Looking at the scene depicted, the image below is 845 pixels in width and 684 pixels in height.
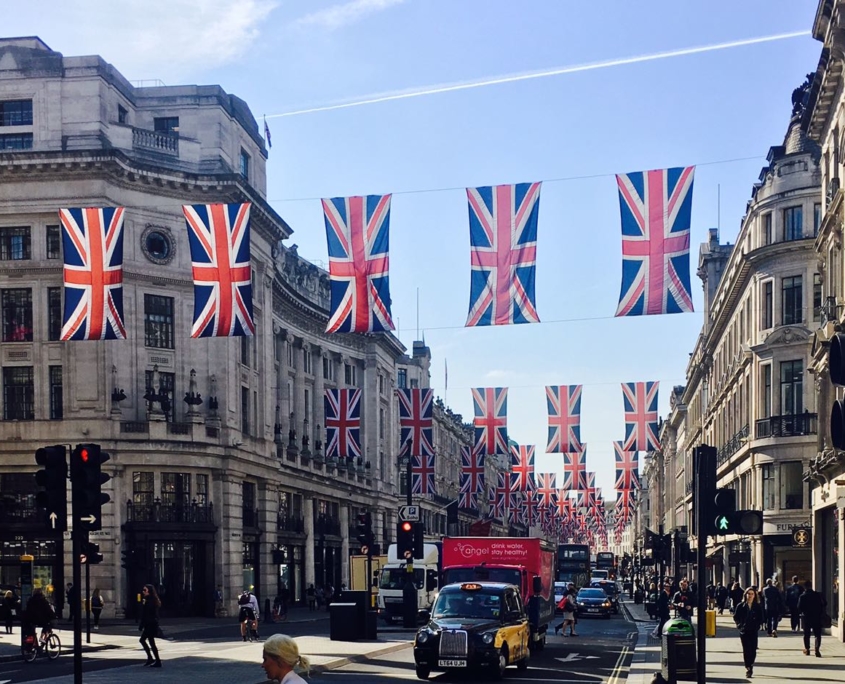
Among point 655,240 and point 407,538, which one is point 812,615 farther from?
point 407,538

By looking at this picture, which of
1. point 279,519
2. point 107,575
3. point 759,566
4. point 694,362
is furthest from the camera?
point 694,362

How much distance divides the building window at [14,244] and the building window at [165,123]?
868 centimetres

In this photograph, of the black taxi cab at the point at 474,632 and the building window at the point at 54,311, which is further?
the building window at the point at 54,311

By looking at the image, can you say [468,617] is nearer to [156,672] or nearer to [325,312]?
[156,672]

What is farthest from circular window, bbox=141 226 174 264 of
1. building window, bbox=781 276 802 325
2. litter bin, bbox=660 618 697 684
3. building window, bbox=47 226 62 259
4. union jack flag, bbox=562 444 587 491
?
litter bin, bbox=660 618 697 684

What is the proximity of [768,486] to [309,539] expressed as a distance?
30072 millimetres

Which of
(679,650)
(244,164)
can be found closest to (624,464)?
(244,164)

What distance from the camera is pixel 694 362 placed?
104 meters

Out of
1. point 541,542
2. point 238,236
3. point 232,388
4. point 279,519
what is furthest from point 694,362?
point 238,236

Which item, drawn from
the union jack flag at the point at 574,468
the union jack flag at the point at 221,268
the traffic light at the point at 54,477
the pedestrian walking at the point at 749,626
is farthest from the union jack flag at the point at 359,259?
the union jack flag at the point at 574,468

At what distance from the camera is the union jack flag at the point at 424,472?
246 ft

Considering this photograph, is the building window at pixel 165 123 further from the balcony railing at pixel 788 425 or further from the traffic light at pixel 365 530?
the balcony railing at pixel 788 425

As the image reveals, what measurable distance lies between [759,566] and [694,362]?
1799 inches

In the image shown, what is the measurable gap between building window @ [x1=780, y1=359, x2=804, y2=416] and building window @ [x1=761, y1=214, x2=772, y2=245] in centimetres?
543
